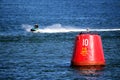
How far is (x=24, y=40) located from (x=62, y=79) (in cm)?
2595

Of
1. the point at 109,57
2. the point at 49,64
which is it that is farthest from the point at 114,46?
the point at 49,64

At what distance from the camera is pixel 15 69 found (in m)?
35.5

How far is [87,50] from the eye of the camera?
110ft

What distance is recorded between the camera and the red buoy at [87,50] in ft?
110

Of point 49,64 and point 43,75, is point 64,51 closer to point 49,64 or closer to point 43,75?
point 49,64

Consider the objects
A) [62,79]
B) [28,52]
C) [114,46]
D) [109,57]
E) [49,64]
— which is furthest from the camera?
[114,46]

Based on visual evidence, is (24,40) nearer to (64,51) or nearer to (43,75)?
(64,51)

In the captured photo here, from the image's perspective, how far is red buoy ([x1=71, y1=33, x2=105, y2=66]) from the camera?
33469 mm

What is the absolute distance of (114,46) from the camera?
49.8 metres

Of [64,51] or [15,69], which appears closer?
[15,69]

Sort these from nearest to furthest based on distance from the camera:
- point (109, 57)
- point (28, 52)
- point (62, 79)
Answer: point (62, 79)
point (109, 57)
point (28, 52)

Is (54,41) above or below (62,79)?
above

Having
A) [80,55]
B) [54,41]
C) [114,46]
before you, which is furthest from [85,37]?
[54,41]

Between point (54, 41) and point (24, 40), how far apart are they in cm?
244
